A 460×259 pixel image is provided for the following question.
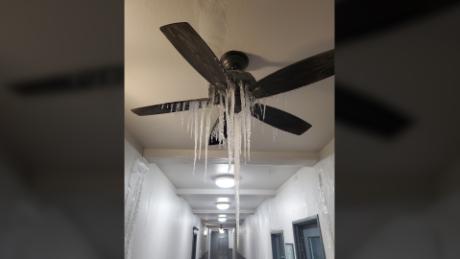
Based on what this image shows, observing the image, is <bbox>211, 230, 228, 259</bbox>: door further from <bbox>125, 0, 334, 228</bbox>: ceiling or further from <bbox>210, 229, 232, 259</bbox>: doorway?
<bbox>125, 0, 334, 228</bbox>: ceiling

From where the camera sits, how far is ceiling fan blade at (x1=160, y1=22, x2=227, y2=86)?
0.98 metres

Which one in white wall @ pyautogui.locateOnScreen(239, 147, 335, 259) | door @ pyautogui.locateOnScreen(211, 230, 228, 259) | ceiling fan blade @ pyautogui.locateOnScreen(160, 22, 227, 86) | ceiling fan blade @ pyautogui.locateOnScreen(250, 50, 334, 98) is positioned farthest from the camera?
door @ pyautogui.locateOnScreen(211, 230, 228, 259)

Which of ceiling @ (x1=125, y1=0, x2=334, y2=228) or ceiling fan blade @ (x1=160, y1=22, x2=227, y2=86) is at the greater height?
ceiling @ (x1=125, y1=0, x2=334, y2=228)

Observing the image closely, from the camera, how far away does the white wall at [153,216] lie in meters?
2.56

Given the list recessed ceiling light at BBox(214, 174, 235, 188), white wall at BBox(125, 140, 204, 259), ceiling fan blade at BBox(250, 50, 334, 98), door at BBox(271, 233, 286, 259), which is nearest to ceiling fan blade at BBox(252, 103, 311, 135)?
ceiling fan blade at BBox(250, 50, 334, 98)

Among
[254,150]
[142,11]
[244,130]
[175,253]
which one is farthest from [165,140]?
[175,253]

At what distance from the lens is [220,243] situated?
59.4 feet

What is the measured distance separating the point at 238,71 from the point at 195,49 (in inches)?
11.4

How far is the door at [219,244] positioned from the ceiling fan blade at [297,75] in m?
15.8

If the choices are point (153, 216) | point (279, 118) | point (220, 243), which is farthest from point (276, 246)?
point (220, 243)

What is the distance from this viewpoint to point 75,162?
0.40 metres

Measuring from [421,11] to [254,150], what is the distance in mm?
2499

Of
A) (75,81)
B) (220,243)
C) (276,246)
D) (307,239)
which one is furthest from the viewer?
(220,243)

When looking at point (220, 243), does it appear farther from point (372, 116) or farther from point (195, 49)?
point (372, 116)
